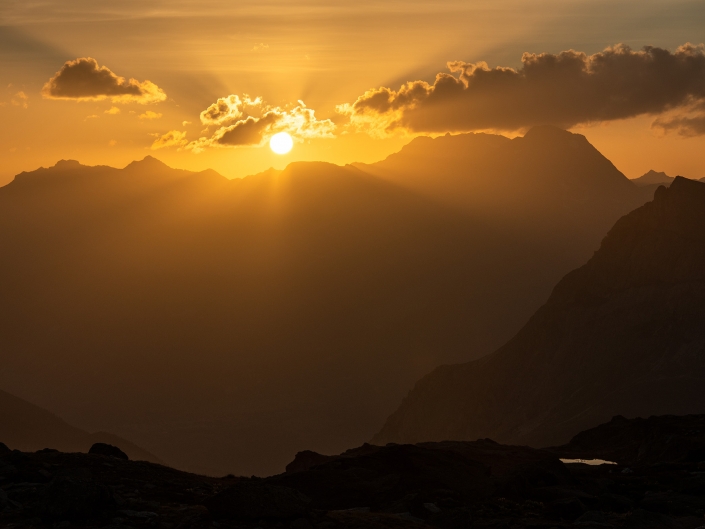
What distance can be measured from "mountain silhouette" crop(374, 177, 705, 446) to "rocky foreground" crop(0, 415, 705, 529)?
9634 cm

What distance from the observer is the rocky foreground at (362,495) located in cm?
2889

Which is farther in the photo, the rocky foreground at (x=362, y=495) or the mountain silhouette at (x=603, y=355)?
the mountain silhouette at (x=603, y=355)

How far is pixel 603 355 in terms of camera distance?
16488 centimetres

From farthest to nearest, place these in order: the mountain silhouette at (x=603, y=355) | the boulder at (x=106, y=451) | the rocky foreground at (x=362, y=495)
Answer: the mountain silhouette at (x=603, y=355)
the boulder at (x=106, y=451)
the rocky foreground at (x=362, y=495)

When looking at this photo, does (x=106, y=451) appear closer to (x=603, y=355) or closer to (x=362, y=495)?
(x=362, y=495)

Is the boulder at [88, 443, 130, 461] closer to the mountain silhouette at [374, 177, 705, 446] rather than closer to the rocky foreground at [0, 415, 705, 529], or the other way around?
the rocky foreground at [0, 415, 705, 529]

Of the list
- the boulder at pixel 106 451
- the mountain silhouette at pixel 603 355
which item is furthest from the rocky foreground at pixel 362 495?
the mountain silhouette at pixel 603 355

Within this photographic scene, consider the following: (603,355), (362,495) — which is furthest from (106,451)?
(603,355)

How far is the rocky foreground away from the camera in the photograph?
94.8ft

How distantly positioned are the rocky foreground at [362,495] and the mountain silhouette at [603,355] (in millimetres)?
96339

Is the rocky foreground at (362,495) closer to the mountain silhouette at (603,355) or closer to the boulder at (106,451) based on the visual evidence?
the boulder at (106,451)

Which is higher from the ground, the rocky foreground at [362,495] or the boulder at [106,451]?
the boulder at [106,451]

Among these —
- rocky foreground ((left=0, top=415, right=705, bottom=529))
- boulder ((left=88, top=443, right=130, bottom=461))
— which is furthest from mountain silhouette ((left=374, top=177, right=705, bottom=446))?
boulder ((left=88, top=443, right=130, bottom=461))

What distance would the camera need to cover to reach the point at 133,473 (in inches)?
1474
